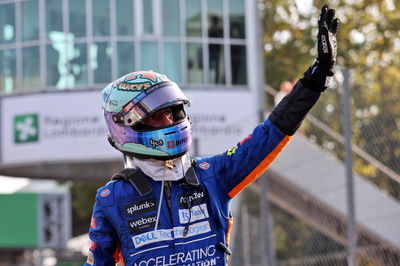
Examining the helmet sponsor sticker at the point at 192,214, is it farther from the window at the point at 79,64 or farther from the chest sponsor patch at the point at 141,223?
the window at the point at 79,64

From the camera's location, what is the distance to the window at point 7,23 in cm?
2628

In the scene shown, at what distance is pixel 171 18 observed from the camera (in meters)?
25.4

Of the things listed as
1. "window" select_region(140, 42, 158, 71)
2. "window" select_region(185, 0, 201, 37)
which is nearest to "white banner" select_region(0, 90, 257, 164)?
"window" select_region(140, 42, 158, 71)

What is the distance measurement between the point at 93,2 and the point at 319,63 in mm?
20980

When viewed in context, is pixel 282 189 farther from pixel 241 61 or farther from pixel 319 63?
pixel 319 63

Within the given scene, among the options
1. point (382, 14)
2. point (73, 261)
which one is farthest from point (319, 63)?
point (382, 14)

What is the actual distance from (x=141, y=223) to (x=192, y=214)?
24 cm

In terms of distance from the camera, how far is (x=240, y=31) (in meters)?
26.0

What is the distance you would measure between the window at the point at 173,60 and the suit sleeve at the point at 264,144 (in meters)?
19.8

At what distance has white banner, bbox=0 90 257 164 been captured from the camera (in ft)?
81.5

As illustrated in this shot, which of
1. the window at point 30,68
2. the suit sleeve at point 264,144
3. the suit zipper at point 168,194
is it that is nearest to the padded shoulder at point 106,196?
the suit zipper at point 168,194

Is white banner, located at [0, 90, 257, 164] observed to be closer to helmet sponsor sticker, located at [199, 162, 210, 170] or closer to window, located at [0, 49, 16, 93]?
window, located at [0, 49, 16, 93]

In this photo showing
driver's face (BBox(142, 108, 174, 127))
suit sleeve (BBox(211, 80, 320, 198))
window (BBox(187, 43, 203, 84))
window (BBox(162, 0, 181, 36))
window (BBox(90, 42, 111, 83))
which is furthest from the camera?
window (BBox(162, 0, 181, 36))

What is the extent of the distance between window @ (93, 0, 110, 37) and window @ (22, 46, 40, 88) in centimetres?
149
